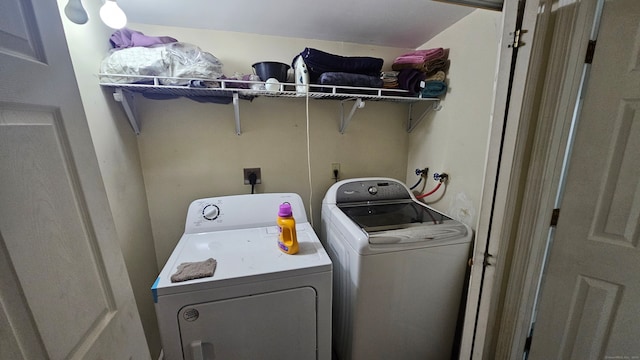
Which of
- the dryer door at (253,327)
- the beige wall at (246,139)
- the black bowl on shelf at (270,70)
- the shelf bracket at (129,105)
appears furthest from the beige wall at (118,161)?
the black bowl on shelf at (270,70)

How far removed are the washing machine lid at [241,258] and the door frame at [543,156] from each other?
85 cm

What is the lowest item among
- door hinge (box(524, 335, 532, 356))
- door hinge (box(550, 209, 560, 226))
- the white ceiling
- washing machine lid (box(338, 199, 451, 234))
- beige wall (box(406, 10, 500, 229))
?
door hinge (box(524, 335, 532, 356))

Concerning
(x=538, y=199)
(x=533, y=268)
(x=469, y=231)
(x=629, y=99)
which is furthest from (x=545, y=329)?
(x=629, y=99)

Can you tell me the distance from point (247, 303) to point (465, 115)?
1573 millimetres

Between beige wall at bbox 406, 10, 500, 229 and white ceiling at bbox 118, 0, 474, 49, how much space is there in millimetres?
129

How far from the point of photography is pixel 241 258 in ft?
3.74

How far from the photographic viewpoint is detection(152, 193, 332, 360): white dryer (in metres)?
0.98

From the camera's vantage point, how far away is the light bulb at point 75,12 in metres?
0.87

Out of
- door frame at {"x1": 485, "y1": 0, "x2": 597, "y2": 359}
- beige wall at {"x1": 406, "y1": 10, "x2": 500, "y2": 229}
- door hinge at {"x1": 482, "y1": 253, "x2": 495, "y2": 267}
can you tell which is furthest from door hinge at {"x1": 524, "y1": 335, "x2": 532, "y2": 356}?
beige wall at {"x1": 406, "y1": 10, "x2": 500, "y2": 229}

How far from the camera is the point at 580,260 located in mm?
923

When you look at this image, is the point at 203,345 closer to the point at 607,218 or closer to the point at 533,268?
the point at 533,268

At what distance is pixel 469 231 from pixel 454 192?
0.33m

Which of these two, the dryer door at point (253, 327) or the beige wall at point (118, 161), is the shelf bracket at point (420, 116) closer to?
the dryer door at point (253, 327)

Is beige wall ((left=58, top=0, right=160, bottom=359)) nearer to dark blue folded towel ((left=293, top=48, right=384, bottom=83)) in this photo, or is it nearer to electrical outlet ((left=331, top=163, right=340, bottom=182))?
dark blue folded towel ((left=293, top=48, right=384, bottom=83))
